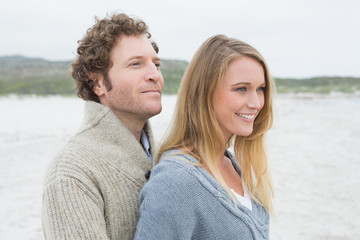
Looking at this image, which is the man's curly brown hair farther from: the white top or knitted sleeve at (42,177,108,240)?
the white top

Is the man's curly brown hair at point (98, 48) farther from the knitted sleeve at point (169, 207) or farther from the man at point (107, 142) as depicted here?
the knitted sleeve at point (169, 207)

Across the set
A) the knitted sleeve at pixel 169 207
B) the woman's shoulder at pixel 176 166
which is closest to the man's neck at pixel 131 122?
the woman's shoulder at pixel 176 166

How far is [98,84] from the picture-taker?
2254 mm

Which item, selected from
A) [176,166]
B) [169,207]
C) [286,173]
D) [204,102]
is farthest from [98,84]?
[286,173]

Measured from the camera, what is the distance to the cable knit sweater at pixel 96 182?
1581 millimetres

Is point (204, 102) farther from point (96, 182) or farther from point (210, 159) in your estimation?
point (96, 182)

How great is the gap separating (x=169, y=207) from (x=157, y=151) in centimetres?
54

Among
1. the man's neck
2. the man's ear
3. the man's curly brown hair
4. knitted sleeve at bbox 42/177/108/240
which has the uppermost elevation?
the man's curly brown hair

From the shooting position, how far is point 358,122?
16.0m

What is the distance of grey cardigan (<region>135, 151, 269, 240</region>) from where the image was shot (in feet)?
5.21

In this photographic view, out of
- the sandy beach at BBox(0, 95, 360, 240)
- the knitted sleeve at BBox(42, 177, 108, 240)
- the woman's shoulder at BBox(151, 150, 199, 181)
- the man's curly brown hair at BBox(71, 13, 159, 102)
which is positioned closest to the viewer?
the knitted sleeve at BBox(42, 177, 108, 240)

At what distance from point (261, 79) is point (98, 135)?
2.96 feet

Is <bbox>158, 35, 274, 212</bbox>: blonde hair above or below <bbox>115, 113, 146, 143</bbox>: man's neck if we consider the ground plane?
above

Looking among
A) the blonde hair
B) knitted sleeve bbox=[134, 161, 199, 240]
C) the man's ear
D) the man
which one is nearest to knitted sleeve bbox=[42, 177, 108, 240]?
the man
